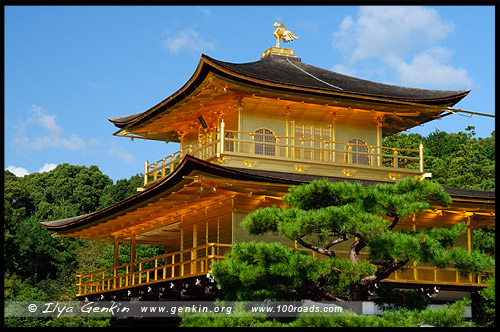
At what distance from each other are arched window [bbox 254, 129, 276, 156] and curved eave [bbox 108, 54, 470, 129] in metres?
1.54

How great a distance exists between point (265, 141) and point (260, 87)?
1970 mm

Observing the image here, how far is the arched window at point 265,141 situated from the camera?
22328 millimetres

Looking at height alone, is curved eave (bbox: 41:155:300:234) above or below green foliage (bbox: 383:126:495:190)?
below

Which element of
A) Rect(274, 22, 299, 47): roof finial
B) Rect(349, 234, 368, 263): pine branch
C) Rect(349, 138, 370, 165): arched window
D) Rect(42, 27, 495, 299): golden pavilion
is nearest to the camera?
Rect(349, 234, 368, 263): pine branch

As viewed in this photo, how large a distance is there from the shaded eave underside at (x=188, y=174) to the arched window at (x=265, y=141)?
1.50 meters

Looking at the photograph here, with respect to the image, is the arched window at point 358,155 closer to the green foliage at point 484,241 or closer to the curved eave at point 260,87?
the curved eave at point 260,87

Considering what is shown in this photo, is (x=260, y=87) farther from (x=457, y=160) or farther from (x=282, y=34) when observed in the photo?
(x=457, y=160)

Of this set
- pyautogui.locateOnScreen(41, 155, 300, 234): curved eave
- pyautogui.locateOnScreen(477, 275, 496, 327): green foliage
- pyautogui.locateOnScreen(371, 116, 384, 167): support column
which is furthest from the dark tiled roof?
pyautogui.locateOnScreen(477, 275, 496, 327): green foliage

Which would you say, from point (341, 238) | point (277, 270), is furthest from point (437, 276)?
point (277, 270)

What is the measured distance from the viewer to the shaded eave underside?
1750 cm

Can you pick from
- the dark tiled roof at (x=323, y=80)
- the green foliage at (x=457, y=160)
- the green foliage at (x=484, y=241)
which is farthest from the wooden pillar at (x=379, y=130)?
the green foliage at (x=457, y=160)

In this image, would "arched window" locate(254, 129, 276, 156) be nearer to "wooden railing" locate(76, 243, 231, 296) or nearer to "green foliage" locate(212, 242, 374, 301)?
"wooden railing" locate(76, 243, 231, 296)

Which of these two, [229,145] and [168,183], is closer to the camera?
[168,183]

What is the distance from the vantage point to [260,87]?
69.6 ft
